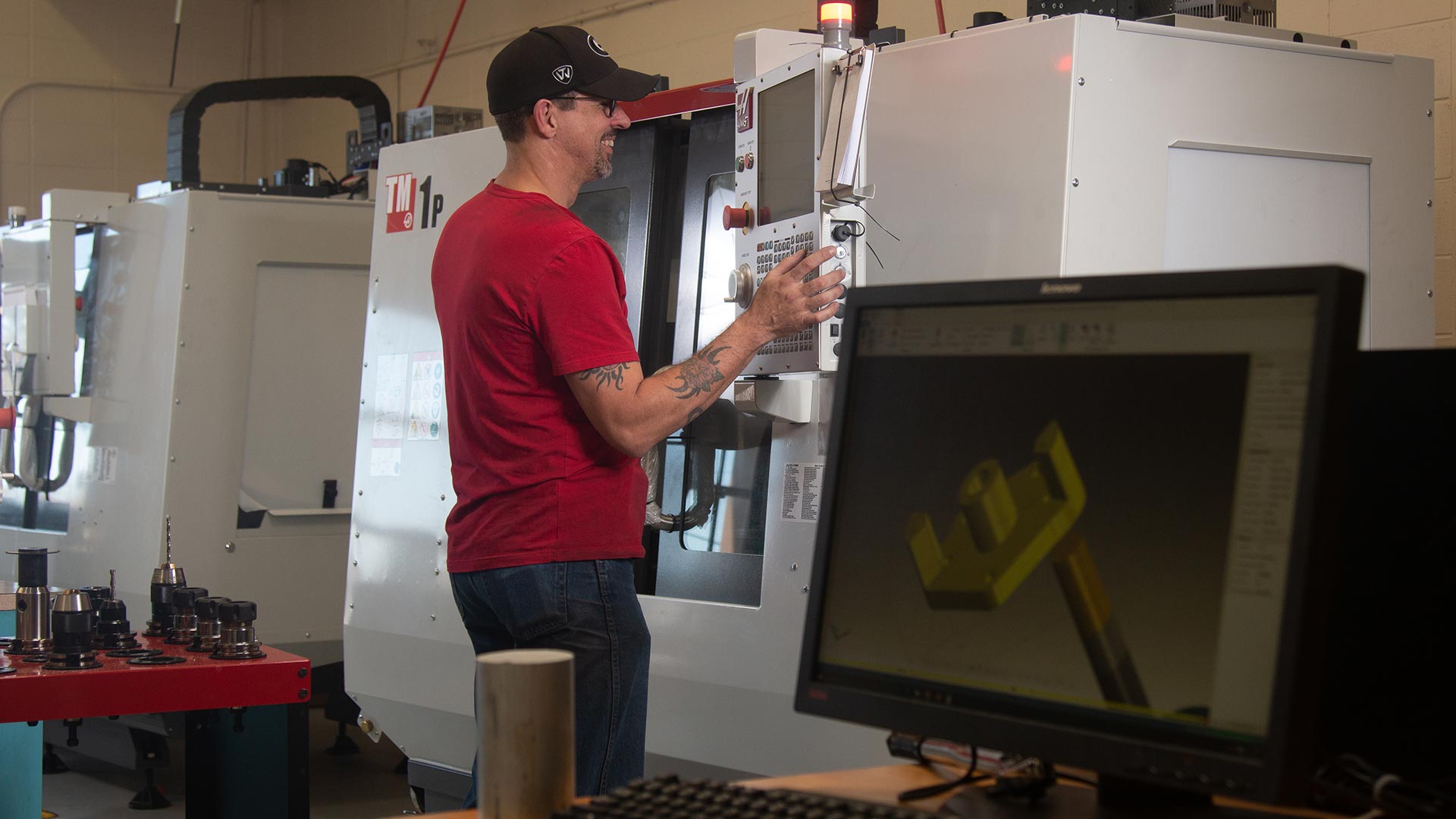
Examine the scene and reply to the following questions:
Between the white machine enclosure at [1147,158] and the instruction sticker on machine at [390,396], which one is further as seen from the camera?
the instruction sticker on machine at [390,396]

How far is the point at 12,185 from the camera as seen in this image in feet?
22.3

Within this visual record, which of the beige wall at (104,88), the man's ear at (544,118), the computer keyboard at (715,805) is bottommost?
the computer keyboard at (715,805)

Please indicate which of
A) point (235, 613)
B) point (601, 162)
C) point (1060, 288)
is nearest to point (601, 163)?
point (601, 162)

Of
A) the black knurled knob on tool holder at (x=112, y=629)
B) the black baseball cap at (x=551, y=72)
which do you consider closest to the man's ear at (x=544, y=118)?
the black baseball cap at (x=551, y=72)

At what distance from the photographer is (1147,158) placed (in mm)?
2113

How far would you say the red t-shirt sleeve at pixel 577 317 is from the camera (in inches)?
73.3

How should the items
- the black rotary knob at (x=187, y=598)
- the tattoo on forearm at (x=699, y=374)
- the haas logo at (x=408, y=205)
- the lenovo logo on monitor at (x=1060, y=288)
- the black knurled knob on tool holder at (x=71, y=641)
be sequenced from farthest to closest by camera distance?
the haas logo at (x=408, y=205), the black rotary knob at (x=187, y=598), the black knurled knob on tool holder at (x=71, y=641), the tattoo on forearm at (x=699, y=374), the lenovo logo on monitor at (x=1060, y=288)

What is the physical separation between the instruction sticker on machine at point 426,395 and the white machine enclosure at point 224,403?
3.53 ft

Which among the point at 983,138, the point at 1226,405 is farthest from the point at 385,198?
the point at 1226,405

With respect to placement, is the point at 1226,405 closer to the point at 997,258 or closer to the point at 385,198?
the point at 997,258

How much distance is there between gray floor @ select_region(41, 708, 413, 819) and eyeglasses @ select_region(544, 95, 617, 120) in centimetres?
258

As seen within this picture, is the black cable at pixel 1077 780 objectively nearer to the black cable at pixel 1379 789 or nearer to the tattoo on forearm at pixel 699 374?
the black cable at pixel 1379 789

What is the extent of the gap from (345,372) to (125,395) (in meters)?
0.66

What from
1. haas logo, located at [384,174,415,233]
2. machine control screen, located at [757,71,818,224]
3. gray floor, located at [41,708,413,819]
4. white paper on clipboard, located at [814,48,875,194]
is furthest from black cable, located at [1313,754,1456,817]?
gray floor, located at [41,708,413,819]
